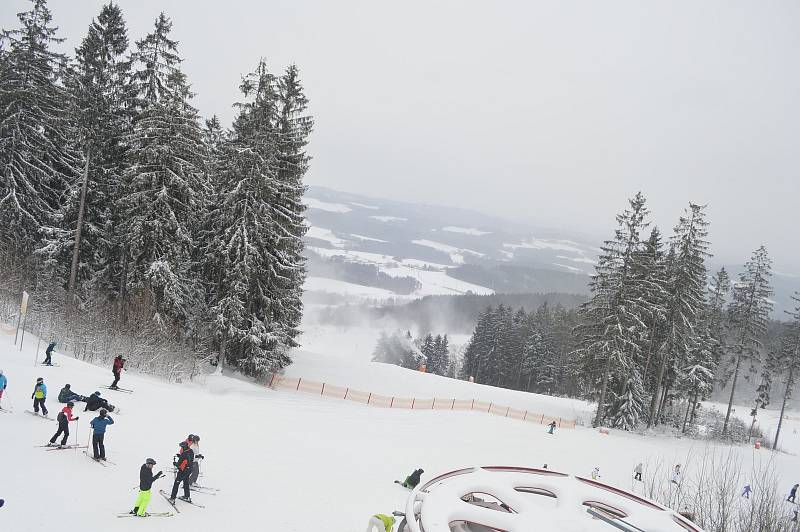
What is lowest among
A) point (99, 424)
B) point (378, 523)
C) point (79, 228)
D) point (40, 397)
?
point (40, 397)

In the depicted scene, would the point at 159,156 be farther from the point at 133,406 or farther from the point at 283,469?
the point at 283,469

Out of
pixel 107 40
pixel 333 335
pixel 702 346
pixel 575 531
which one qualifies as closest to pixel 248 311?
pixel 107 40

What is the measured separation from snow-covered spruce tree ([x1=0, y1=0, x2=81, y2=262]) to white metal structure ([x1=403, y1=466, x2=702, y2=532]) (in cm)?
2750

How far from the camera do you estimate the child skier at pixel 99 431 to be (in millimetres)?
11391

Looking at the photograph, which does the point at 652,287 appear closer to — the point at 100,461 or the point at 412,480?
the point at 412,480

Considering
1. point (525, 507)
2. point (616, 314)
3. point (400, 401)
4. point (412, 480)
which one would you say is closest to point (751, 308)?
point (616, 314)

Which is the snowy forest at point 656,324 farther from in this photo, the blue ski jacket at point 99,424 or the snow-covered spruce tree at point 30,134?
the snow-covered spruce tree at point 30,134

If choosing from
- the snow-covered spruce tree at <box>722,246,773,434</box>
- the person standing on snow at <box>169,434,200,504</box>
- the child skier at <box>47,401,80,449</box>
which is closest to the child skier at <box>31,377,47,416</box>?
the child skier at <box>47,401,80,449</box>

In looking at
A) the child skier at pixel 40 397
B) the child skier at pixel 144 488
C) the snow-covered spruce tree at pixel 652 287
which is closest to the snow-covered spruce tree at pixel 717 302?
the snow-covered spruce tree at pixel 652 287

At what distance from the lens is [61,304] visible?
2456cm

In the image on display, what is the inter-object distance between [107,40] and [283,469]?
2400 centimetres

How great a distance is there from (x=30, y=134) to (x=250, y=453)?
2247 centimetres

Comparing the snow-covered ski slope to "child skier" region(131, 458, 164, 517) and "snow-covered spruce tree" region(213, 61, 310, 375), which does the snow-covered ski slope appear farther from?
"snow-covered spruce tree" region(213, 61, 310, 375)

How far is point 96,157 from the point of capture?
86.3 ft
